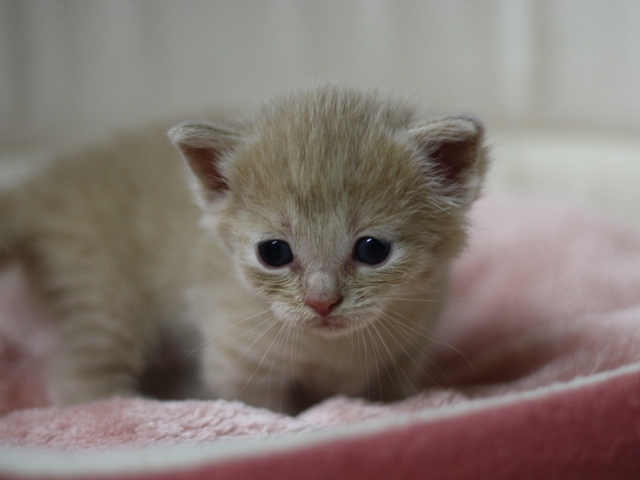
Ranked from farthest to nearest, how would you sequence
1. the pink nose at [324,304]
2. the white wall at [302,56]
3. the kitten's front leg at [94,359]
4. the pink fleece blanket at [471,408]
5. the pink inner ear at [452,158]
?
the white wall at [302,56] < the kitten's front leg at [94,359] < the pink inner ear at [452,158] < the pink nose at [324,304] < the pink fleece blanket at [471,408]

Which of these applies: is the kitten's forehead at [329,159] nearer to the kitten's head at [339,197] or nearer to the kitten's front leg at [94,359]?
the kitten's head at [339,197]

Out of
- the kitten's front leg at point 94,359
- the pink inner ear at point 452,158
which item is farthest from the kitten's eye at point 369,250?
the kitten's front leg at point 94,359

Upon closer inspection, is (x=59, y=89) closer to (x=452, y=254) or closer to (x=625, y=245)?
(x=452, y=254)

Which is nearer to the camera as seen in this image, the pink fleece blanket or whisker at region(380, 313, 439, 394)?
the pink fleece blanket

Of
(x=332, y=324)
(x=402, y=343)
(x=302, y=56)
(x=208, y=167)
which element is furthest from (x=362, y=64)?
(x=332, y=324)

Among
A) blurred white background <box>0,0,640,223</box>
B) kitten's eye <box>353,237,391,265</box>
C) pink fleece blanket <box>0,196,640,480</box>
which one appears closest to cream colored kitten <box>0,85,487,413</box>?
kitten's eye <box>353,237,391,265</box>

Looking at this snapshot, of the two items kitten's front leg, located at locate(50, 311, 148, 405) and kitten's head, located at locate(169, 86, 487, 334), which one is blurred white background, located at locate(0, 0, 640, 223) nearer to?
kitten's front leg, located at locate(50, 311, 148, 405)

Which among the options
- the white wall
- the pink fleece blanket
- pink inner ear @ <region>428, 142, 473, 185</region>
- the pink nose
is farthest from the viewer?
the white wall
